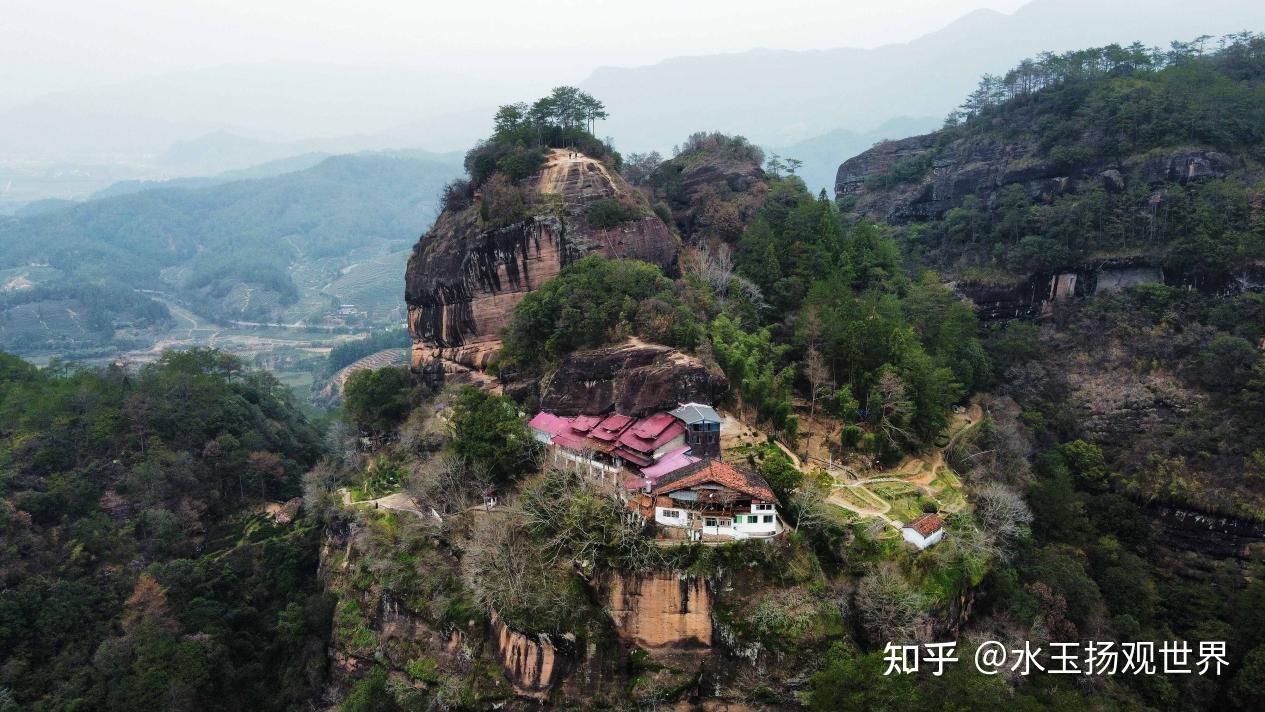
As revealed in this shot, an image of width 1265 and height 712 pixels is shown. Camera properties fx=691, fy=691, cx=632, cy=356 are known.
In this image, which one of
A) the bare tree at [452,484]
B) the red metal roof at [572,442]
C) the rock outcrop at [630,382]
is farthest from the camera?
the bare tree at [452,484]

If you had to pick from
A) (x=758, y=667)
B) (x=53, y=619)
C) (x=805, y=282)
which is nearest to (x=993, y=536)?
(x=758, y=667)

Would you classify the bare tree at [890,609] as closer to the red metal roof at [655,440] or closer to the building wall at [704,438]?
the building wall at [704,438]

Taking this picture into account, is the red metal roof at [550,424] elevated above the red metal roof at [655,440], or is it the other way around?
the red metal roof at [655,440]

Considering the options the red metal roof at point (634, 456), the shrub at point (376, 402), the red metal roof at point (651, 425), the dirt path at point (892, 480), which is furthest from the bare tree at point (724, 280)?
the shrub at point (376, 402)

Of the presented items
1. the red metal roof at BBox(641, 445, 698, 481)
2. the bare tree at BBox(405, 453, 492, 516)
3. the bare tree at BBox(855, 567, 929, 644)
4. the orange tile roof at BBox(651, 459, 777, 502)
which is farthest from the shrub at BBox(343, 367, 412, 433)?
the bare tree at BBox(855, 567, 929, 644)

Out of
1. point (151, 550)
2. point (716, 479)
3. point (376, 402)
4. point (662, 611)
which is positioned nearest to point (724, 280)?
point (716, 479)

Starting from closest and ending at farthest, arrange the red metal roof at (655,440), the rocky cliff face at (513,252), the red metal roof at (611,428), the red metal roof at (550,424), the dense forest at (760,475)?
the dense forest at (760,475) < the red metal roof at (655,440) < the red metal roof at (611,428) < the red metal roof at (550,424) < the rocky cliff face at (513,252)

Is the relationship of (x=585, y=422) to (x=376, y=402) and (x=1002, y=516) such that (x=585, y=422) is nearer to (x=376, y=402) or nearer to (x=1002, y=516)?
(x=1002, y=516)
